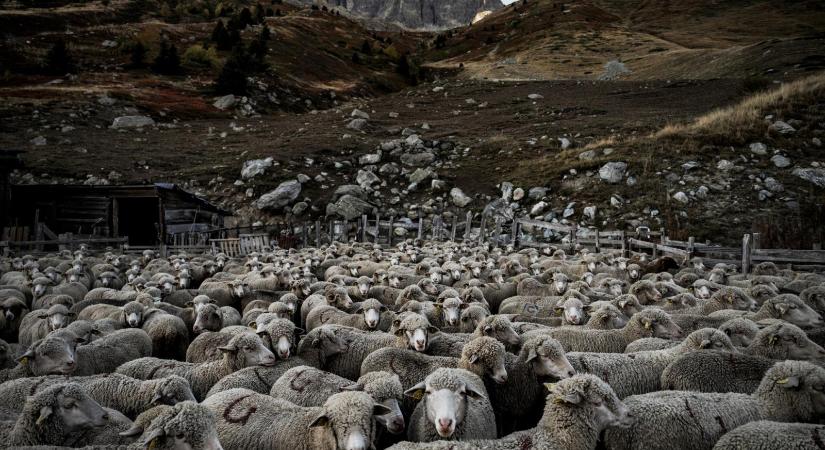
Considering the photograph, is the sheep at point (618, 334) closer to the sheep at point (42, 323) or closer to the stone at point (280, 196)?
the sheep at point (42, 323)

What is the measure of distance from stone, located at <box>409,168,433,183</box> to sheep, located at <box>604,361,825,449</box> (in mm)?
27645

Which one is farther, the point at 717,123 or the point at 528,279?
the point at 717,123

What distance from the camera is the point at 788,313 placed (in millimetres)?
7434

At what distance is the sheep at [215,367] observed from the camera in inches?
230

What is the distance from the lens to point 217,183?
104ft

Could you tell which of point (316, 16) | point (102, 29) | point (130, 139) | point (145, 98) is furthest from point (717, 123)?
point (316, 16)

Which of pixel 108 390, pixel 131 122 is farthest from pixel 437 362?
pixel 131 122

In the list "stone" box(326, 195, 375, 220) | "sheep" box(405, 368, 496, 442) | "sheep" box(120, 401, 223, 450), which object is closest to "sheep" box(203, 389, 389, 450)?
"sheep" box(405, 368, 496, 442)

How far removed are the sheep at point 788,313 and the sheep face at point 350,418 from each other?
609 cm

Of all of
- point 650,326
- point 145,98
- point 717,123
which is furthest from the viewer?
point 145,98

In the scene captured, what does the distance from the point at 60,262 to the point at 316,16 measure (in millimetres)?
94837

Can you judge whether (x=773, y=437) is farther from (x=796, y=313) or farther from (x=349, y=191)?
(x=349, y=191)

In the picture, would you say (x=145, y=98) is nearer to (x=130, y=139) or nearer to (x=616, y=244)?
(x=130, y=139)

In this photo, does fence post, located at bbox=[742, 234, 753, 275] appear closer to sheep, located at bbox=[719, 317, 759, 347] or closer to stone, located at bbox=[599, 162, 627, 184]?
sheep, located at bbox=[719, 317, 759, 347]
